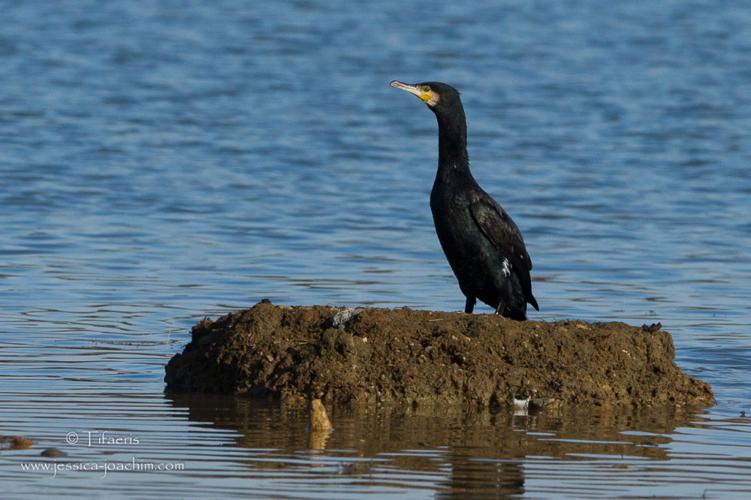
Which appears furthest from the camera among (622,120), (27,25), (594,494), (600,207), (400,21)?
(400,21)

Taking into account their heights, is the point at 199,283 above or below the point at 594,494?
above

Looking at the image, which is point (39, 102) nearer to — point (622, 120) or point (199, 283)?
point (622, 120)

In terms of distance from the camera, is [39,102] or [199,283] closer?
[199,283]

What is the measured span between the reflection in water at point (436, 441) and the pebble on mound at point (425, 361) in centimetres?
18

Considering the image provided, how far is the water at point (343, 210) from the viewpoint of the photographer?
24.6 feet

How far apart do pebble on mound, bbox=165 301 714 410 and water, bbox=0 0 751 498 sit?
29 centimetres

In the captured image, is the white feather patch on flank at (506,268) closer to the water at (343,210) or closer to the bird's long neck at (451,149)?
the bird's long neck at (451,149)

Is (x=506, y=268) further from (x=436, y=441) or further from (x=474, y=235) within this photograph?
(x=436, y=441)

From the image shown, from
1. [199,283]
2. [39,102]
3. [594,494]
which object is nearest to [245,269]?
[199,283]

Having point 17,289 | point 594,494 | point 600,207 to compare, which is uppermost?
point 600,207

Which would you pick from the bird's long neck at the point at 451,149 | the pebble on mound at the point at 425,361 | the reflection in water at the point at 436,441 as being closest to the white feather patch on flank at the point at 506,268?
the bird's long neck at the point at 451,149

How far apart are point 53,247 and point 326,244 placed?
2.69 metres

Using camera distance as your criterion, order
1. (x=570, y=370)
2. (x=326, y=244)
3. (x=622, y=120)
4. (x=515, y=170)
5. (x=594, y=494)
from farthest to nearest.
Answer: (x=622, y=120) → (x=515, y=170) → (x=326, y=244) → (x=570, y=370) → (x=594, y=494)

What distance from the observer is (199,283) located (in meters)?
13.3
